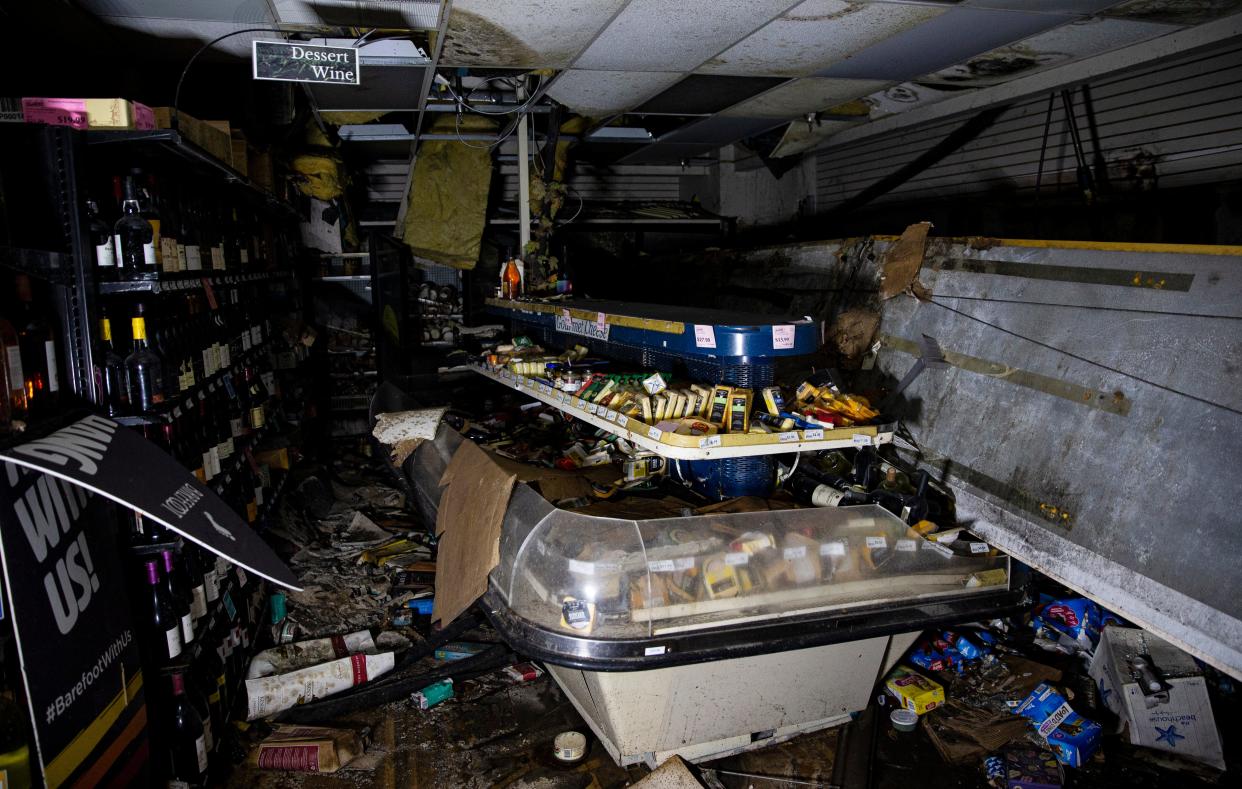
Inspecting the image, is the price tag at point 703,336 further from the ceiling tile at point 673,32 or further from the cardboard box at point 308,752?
the cardboard box at point 308,752

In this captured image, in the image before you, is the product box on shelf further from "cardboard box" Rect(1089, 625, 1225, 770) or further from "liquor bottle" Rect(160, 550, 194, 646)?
"cardboard box" Rect(1089, 625, 1225, 770)

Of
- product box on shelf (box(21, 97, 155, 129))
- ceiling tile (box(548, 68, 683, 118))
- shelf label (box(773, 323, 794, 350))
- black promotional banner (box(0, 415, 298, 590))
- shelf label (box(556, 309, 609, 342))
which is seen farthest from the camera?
ceiling tile (box(548, 68, 683, 118))

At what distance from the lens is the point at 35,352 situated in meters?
2.29

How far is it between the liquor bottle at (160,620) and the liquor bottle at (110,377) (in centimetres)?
56

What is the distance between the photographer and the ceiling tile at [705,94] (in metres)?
4.91

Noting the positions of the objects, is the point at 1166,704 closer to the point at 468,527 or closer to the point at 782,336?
the point at 782,336

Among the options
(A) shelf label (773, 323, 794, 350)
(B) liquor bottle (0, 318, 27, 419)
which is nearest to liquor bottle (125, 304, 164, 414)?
(B) liquor bottle (0, 318, 27, 419)

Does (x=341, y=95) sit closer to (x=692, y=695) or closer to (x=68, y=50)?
(x=68, y=50)

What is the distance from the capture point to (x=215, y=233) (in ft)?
12.5

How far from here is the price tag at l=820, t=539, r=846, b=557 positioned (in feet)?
9.04

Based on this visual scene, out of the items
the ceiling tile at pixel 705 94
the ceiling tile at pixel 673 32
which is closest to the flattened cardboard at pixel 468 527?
the ceiling tile at pixel 673 32

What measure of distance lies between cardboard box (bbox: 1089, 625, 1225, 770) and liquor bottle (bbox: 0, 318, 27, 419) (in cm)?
395

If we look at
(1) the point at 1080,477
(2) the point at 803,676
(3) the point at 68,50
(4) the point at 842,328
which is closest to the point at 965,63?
(4) the point at 842,328

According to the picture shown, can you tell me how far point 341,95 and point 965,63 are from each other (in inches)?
158
